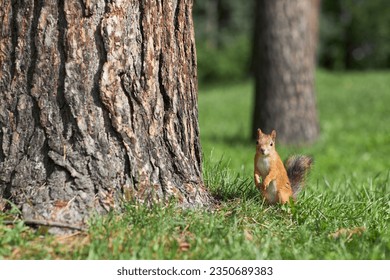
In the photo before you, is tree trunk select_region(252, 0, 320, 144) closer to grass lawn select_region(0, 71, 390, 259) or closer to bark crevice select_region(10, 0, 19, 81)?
grass lawn select_region(0, 71, 390, 259)

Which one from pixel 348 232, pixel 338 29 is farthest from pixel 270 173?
pixel 338 29

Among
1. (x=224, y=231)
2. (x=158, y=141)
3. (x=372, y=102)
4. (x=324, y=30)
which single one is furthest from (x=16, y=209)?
(x=324, y=30)

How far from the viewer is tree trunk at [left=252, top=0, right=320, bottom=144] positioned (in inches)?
377

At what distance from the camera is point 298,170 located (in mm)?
4570

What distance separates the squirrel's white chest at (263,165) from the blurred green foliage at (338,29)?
2481 centimetres

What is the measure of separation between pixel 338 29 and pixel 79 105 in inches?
1159

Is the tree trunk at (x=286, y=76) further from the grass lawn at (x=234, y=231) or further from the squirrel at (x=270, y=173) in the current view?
the squirrel at (x=270, y=173)

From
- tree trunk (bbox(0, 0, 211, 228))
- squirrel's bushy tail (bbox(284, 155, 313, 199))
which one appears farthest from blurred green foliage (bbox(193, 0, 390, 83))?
tree trunk (bbox(0, 0, 211, 228))

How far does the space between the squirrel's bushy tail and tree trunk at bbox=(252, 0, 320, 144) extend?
490cm

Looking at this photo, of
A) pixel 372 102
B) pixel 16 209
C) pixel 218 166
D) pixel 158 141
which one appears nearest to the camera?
pixel 16 209

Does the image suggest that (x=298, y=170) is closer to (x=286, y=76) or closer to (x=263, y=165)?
(x=263, y=165)

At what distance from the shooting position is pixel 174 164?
157 inches

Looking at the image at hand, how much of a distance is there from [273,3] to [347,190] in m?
4.82
